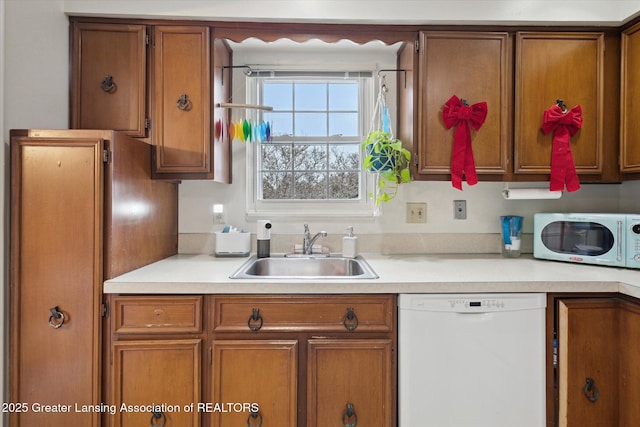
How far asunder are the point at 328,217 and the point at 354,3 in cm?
112

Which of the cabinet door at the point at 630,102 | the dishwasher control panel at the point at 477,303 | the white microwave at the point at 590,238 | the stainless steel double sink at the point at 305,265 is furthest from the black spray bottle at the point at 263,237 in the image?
the cabinet door at the point at 630,102

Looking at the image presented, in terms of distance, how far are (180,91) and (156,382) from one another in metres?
1.30

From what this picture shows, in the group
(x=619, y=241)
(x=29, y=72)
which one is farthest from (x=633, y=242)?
(x=29, y=72)

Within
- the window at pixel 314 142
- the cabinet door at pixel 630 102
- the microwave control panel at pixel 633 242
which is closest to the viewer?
the microwave control panel at pixel 633 242

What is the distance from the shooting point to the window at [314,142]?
221 cm

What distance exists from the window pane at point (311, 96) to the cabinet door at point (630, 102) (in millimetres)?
1552

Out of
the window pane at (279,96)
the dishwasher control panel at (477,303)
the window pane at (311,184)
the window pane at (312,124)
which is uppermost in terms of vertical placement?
the window pane at (279,96)

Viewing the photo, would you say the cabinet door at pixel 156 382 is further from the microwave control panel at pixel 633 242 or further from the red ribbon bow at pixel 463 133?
the microwave control panel at pixel 633 242

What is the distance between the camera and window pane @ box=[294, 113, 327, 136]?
2.23m

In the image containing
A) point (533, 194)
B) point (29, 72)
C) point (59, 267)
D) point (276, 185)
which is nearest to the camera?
point (59, 267)

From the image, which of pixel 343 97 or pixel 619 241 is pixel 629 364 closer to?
pixel 619 241

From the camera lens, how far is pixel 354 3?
1726 mm

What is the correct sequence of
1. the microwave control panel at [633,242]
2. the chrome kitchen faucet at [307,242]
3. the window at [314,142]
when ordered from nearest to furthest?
the microwave control panel at [633,242] < the chrome kitchen faucet at [307,242] < the window at [314,142]

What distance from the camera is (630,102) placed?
1739mm
